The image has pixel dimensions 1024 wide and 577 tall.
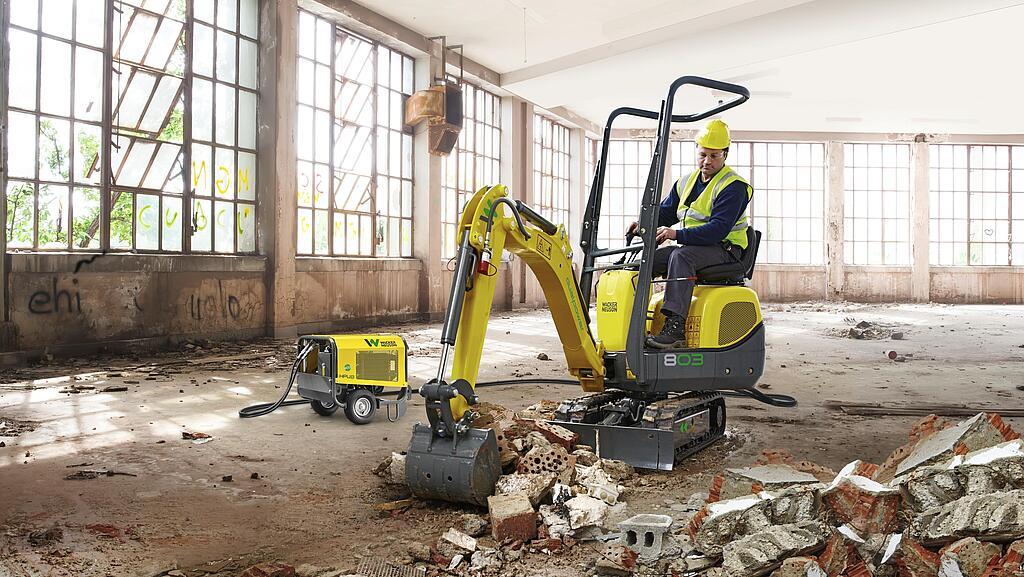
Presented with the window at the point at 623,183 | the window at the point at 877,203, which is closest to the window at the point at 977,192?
the window at the point at 877,203

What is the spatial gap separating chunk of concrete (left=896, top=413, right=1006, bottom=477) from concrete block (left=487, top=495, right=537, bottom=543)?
1.56m

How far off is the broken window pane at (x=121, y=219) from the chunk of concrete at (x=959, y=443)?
870cm

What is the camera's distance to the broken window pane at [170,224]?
9.81 meters

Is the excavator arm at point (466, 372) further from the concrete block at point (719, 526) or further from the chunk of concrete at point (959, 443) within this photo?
the chunk of concrete at point (959, 443)

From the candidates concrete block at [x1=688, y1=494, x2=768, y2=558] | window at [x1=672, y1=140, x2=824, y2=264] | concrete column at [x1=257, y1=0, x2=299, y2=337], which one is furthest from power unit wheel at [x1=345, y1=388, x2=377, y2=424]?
window at [x1=672, y1=140, x2=824, y2=264]

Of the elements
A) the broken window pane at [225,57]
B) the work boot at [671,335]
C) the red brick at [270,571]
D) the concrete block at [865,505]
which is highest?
the broken window pane at [225,57]

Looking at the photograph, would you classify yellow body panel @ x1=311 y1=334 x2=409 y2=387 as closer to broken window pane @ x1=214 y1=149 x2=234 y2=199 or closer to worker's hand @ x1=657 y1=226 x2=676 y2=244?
worker's hand @ x1=657 y1=226 x2=676 y2=244

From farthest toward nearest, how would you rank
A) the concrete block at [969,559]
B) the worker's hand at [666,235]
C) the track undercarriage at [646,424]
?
the worker's hand at [666,235] → the track undercarriage at [646,424] → the concrete block at [969,559]

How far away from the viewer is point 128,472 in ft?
13.8

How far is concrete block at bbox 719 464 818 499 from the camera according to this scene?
128 inches

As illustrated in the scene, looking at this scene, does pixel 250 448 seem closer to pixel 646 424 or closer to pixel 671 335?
pixel 646 424

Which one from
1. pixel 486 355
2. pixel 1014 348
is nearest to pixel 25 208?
pixel 486 355

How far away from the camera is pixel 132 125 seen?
9.45 metres

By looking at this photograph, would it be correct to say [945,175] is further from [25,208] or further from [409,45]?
[25,208]
